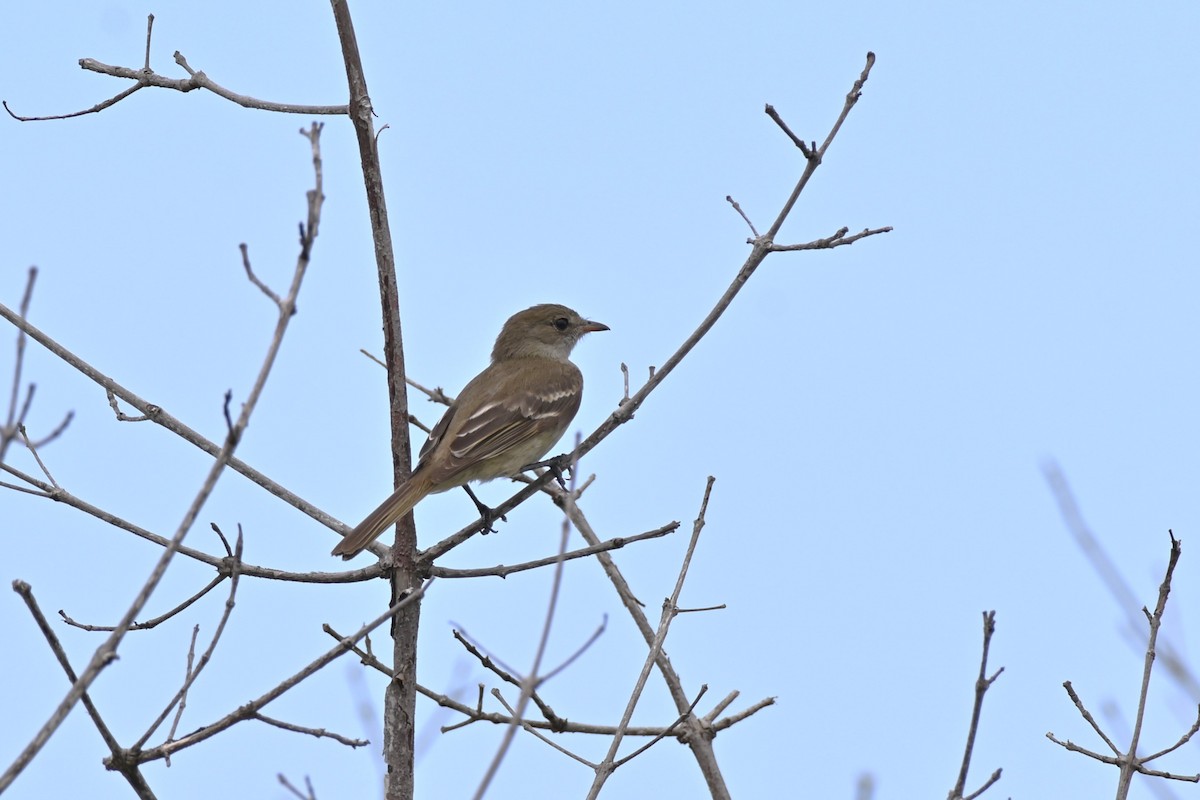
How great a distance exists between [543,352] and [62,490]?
16.9 ft

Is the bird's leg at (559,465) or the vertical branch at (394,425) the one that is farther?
the bird's leg at (559,465)

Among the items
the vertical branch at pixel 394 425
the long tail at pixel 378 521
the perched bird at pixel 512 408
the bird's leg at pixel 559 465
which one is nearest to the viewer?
the vertical branch at pixel 394 425

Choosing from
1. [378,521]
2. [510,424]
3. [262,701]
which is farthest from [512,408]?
[262,701]

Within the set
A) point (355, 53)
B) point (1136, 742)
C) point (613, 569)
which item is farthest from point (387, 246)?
point (1136, 742)

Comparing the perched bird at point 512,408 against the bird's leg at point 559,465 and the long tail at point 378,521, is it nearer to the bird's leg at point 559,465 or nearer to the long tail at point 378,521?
the long tail at point 378,521

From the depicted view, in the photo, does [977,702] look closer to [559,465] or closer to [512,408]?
[559,465]

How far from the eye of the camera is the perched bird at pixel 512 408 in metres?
7.61

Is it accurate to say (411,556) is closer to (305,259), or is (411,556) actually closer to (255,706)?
(255,706)

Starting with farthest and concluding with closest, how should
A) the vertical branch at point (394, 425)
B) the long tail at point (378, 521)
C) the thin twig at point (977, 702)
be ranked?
the long tail at point (378, 521), the vertical branch at point (394, 425), the thin twig at point (977, 702)

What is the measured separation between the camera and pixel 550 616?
324 centimetres

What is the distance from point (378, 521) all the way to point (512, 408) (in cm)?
274

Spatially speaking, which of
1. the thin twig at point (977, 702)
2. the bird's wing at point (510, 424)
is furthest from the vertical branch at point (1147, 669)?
the bird's wing at point (510, 424)

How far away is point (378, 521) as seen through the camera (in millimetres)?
5746

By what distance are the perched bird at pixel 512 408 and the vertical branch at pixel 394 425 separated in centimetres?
39
